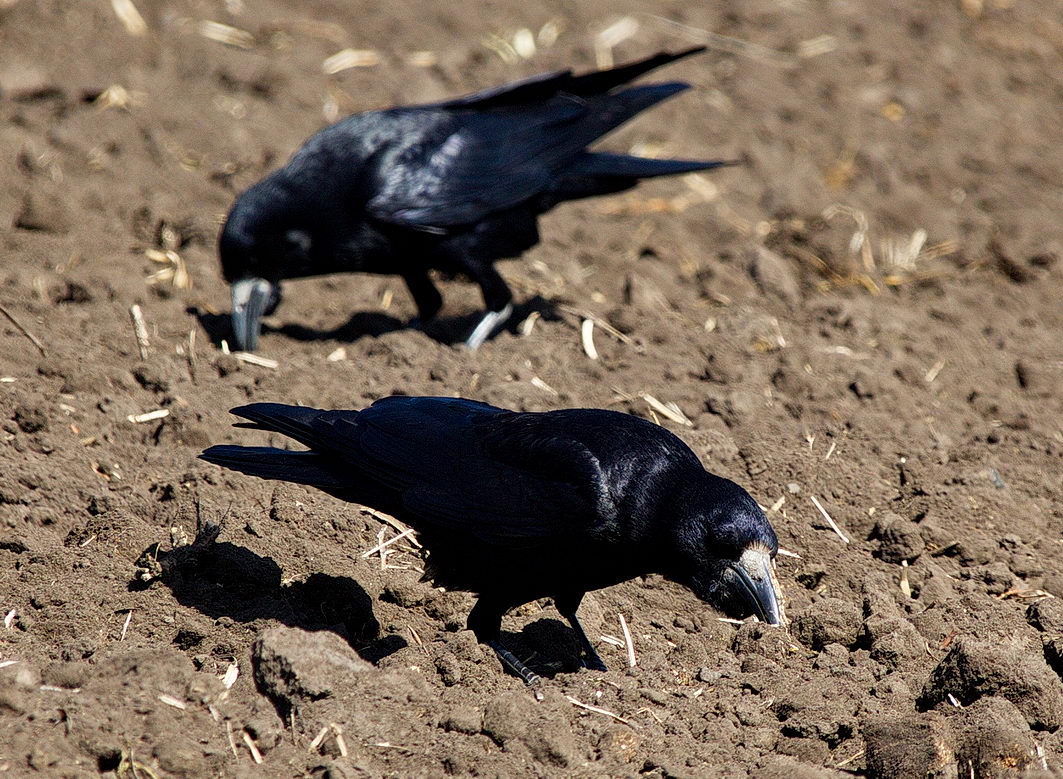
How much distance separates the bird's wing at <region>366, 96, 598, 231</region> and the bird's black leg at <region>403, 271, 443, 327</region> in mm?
323

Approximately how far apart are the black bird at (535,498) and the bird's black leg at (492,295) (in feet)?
7.41

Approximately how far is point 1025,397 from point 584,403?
2.30 m

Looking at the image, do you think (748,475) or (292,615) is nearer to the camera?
(292,615)

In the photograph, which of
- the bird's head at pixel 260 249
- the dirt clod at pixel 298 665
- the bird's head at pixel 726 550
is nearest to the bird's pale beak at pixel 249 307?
the bird's head at pixel 260 249

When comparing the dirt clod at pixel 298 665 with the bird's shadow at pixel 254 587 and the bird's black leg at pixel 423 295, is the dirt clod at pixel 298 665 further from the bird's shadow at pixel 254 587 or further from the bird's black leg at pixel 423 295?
the bird's black leg at pixel 423 295

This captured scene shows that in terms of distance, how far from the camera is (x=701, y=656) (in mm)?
4266

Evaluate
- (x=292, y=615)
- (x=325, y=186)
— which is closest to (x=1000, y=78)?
(x=325, y=186)

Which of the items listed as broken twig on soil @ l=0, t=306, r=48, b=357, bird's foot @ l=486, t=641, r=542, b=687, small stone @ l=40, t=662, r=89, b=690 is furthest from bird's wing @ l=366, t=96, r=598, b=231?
small stone @ l=40, t=662, r=89, b=690

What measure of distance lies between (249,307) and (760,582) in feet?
11.4

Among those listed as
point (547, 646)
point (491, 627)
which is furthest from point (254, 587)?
point (547, 646)

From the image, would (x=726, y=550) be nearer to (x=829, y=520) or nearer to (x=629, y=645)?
(x=629, y=645)

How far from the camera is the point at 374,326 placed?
691cm

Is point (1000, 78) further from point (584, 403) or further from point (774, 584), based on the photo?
point (774, 584)

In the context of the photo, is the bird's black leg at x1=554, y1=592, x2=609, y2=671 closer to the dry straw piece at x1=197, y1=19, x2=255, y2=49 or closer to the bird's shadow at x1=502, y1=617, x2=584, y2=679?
the bird's shadow at x1=502, y1=617, x2=584, y2=679
